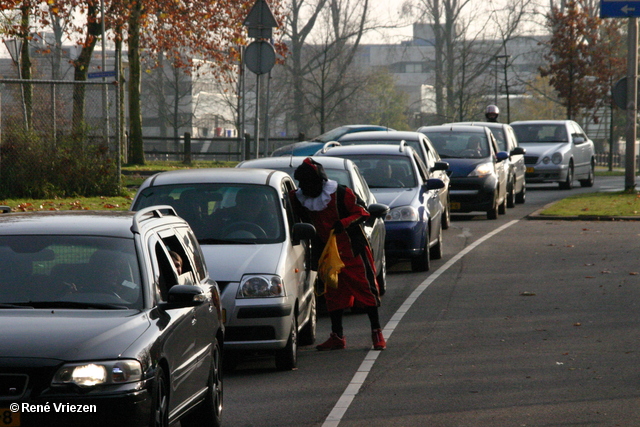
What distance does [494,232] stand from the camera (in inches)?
768

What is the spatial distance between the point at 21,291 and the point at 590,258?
1136 cm

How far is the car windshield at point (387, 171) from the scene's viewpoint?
606 inches

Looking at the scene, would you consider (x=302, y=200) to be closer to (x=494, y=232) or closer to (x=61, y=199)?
(x=494, y=232)

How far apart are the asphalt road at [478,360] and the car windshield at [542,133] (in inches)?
578

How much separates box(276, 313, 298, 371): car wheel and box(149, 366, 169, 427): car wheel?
2998mm

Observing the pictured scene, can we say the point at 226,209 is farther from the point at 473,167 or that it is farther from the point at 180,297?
the point at 473,167

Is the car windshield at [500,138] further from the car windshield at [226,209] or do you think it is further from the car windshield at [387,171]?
the car windshield at [226,209]

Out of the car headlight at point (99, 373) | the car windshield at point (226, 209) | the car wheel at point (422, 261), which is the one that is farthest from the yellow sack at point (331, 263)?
the car wheel at point (422, 261)

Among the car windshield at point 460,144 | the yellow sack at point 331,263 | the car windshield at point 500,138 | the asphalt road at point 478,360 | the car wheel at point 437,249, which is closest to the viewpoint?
the asphalt road at point 478,360

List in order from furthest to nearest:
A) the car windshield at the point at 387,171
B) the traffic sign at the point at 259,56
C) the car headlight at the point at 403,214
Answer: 1. the traffic sign at the point at 259,56
2. the car windshield at the point at 387,171
3. the car headlight at the point at 403,214

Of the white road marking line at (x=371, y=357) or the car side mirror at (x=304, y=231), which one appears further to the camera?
the car side mirror at (x=304, y=231)

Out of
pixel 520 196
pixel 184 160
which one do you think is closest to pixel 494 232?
pixel 520 196

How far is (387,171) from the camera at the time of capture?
51.2ft

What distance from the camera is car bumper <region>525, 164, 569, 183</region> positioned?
29.1m
